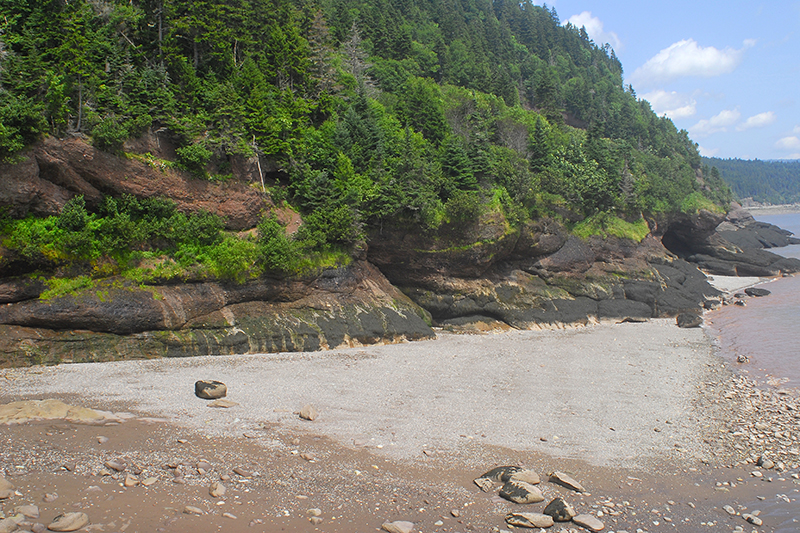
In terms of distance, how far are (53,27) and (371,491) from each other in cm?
2408

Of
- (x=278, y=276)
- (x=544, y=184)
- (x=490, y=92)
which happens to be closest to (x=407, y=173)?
(x=278, y=276)

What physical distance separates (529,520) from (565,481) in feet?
6.35

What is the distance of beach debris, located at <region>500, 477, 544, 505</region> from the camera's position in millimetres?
9781

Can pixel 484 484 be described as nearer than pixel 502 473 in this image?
Yes

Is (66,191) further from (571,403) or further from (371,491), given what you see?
(571,403)

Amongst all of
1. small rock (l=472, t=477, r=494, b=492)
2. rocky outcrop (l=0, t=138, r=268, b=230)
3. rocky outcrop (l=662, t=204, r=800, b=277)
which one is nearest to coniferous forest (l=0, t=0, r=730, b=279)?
rocky outcrop (l=0, t=138, r=268, b=230)

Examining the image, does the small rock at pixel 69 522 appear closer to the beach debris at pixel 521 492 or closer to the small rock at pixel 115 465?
the small rock at pixel 115 465

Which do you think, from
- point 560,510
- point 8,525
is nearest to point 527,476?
point 560,510

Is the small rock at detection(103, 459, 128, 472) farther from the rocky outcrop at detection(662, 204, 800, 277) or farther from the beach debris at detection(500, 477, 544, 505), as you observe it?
the rocky outcrop at detection(662, 204, 800, 277)

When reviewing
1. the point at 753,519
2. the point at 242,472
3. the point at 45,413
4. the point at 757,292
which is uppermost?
the point at 45,413

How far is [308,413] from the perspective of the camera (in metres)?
13.3

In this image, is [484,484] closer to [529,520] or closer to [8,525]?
[529,520]

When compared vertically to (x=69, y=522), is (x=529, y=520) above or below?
below

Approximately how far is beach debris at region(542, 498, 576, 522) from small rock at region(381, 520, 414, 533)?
2831mm
